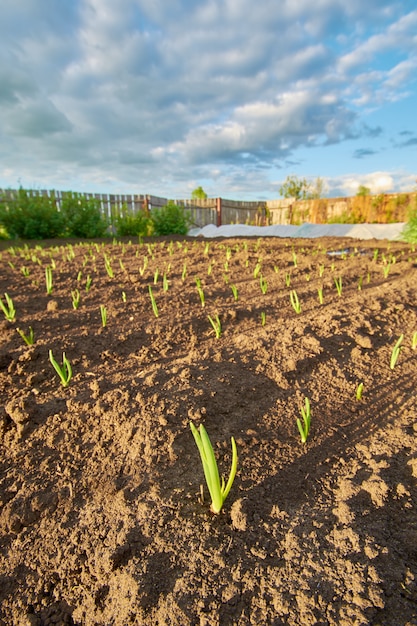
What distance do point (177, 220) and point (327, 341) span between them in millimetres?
10430

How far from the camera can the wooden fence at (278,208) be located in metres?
12.7

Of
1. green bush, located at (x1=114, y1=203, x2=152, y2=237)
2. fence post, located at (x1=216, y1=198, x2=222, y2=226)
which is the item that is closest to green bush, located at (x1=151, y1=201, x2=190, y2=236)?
green bush, located at (x1=114, y1=203, x2=152, y2=237)

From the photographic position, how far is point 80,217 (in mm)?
10617

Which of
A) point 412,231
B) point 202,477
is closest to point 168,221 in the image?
point 412,231

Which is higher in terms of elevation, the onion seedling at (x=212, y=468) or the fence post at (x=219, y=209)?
the fence post at (x=219, y=209)

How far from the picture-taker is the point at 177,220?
39.3ft

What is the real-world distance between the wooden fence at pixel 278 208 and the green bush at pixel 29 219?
115cm

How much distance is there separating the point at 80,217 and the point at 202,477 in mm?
10692

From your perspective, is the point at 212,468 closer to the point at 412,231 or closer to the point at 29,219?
the point at 412,231

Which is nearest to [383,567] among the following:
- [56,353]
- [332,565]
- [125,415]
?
[332,565]

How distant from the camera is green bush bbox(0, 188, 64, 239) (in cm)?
1038

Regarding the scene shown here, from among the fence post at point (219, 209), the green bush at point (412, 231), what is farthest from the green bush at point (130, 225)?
the green bush at point (412, 231)

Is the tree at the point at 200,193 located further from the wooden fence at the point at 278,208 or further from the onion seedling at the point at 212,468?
the onion seedling at the point at 212,468

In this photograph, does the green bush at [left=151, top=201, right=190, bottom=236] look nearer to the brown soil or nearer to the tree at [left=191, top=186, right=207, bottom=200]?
the brown soil
